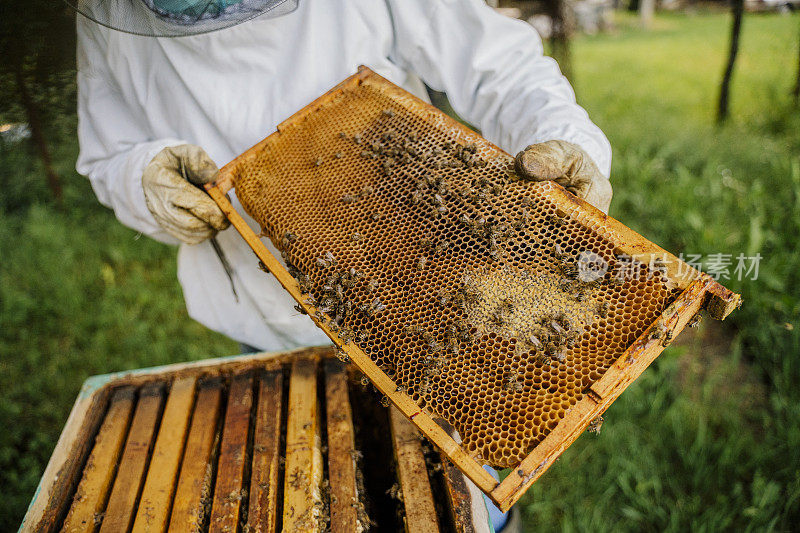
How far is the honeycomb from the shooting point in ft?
4.49

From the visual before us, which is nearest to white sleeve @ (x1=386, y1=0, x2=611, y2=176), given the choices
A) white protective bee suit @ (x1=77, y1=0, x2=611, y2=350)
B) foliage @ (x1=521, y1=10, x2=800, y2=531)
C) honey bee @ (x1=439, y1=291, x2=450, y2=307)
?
white protective bee suit @ (x1=77, y1=0, x2=611, y2=350)

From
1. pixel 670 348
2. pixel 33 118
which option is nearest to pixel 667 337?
pixel 670 348

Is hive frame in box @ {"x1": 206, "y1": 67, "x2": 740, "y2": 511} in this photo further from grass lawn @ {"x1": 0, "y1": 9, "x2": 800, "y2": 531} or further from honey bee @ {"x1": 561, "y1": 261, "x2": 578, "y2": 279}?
grass lawn @ {"x1": 0, "y1": 9, "x2": 800, "y2": 531}

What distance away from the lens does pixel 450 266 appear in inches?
62.2

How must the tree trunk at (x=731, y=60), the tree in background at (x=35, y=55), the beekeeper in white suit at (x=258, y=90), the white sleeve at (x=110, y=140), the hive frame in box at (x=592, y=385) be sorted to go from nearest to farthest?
the hive frame in box at (x=592, y=385) < the tree in background at (x=35, y=55) < the beekeeper in white suit at (x=258, y=90) < the white sleeve at (x=110, y=140) < the tree trunk at (x=731, y=60)

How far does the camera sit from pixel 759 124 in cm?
613

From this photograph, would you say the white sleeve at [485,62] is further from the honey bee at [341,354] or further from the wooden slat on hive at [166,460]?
the wooden slat on hive at [166,460]

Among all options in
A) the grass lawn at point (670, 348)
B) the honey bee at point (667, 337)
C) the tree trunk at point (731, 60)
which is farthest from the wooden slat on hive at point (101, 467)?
the tree trunk at point (731, 60)

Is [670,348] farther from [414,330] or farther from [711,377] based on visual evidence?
[414,330]

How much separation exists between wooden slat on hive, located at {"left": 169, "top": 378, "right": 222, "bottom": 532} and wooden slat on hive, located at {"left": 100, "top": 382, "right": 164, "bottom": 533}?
0.48 ft

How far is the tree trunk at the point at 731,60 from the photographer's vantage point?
18.4 feet

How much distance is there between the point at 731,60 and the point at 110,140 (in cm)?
689

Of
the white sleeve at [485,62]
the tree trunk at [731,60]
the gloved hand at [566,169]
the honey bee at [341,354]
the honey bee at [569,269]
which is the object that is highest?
the white sleeve at [485,62]

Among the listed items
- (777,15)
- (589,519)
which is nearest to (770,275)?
(589,519)
